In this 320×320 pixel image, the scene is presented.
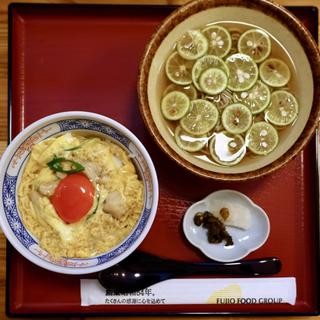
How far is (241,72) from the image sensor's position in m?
1.90

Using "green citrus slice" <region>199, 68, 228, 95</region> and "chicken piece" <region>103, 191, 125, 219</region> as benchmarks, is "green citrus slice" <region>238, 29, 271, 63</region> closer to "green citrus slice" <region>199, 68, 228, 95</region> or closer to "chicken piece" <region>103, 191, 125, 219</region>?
"green citrus slice" <region>199, 68, 228, 95</region>

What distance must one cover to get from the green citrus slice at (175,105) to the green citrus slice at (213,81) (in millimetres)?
90

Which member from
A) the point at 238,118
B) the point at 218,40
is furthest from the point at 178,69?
the point at 238,118

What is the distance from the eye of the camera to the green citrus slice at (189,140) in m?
1.86

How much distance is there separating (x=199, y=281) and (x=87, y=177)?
61 centimetres

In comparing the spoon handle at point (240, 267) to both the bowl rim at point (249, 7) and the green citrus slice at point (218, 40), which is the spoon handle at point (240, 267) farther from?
the green citrus slice at point (218, 40)

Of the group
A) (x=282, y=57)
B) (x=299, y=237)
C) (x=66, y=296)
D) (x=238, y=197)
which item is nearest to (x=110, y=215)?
(x=66, y=296)

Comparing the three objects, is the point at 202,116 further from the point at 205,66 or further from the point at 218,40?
the point at 218,40

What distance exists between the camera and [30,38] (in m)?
1.96

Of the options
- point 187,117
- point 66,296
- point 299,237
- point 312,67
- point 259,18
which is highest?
point 259,18

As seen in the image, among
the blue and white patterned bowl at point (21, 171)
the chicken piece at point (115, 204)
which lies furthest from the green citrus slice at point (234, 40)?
the chicken piece at point (115, 204)

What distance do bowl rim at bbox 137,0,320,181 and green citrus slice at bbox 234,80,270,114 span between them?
21cm

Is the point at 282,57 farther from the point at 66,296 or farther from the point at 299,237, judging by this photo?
the point at 66,296

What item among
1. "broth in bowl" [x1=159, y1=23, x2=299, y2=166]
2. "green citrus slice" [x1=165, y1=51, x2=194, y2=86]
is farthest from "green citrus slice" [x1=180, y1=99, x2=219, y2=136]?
"green citrus slice" [x1=165, y1=51, x2=194, y2=86]
